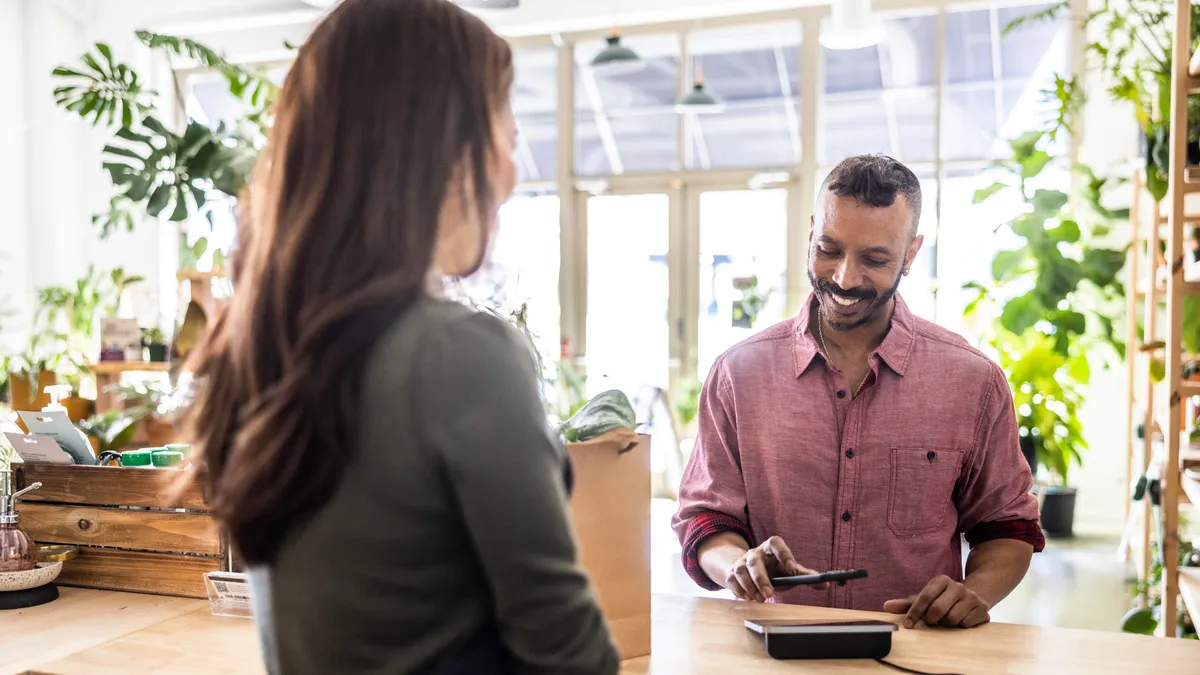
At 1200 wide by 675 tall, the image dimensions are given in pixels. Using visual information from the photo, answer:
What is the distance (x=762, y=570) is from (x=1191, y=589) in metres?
1.59

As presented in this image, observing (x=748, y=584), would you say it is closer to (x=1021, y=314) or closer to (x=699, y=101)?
(x=1021, y=314)

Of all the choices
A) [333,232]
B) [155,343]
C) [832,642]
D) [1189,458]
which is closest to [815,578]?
[832,642]

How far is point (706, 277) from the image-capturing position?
707 centimetres

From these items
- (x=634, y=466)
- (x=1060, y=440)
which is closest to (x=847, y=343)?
(x=634, y=466)

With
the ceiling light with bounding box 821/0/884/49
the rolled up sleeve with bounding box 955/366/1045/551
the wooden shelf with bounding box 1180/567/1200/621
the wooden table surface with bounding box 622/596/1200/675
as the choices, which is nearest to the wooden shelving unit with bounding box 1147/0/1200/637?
the wooden shelf with bounding box 1180/567/1200/621

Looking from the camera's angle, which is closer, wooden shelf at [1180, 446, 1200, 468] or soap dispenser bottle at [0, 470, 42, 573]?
soap dispenser bottle at [0, 470, 42, 573]

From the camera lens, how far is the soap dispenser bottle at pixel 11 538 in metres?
1.56

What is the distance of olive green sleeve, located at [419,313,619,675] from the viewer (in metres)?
0.70

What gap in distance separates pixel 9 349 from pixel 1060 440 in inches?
270

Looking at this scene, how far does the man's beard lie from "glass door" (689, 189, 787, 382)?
16.3ft

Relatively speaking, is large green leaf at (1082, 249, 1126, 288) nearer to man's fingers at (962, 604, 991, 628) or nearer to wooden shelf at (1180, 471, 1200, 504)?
wooden shelf at (1180, 471, 1200, 504)

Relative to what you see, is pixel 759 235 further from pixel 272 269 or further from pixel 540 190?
pixel 272 269

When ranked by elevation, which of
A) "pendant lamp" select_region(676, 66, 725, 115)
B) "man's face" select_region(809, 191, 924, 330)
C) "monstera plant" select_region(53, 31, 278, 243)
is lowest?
"man's face" select_region(809, 191, 924, 330)

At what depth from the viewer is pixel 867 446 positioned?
1802 mm
